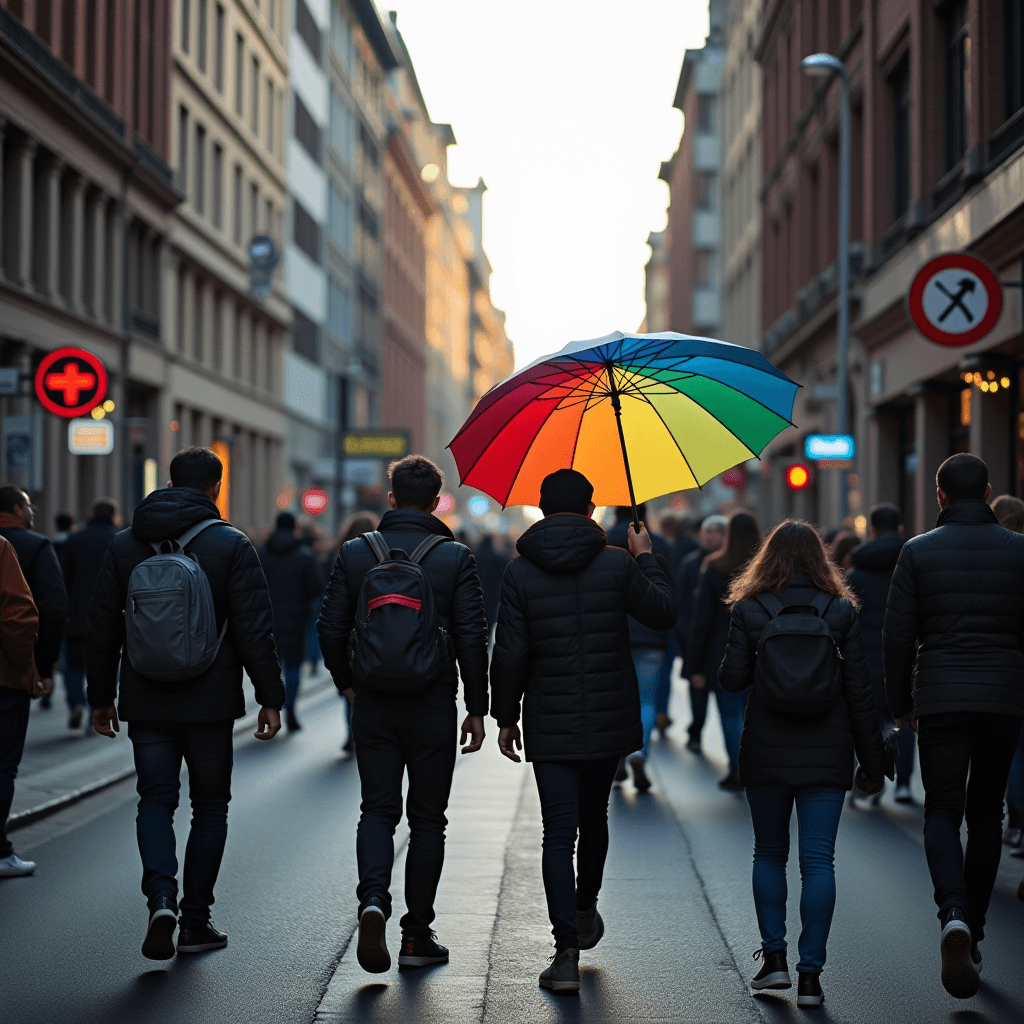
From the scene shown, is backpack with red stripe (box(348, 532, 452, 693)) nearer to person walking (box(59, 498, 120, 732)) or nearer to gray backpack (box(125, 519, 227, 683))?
gray backpack (box(125, 519, 227, 683))

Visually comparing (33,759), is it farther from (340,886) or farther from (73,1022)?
(73,1022)

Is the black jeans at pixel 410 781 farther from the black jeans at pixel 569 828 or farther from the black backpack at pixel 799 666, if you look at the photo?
the black backpack at pixel 799 666

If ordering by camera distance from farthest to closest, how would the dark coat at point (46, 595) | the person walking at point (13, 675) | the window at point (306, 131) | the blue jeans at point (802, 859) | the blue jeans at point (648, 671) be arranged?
the window at point (306, 131) < the blue jeans at point (648, 671) < the dark coat at point (46, 595) < the person walking at point (13, 675) < the blue jeans at point (802, 859)

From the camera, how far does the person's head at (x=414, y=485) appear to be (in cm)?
672

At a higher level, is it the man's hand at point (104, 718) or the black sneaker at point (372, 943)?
the man's hand at point (104, 718)

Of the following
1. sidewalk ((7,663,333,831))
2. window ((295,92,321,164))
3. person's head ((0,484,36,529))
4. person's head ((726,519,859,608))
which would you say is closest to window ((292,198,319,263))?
window ((295,92,321,164))

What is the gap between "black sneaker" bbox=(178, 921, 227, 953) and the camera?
22.1ft

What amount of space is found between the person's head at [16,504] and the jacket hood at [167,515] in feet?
8.39

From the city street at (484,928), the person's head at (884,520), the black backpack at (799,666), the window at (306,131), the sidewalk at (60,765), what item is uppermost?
the window at (306,131)

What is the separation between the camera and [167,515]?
671cm

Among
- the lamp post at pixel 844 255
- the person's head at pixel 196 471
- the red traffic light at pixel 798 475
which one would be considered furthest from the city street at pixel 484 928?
the red traffic light at pixel 798 475

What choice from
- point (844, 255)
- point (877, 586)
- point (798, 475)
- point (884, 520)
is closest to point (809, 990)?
point (877, 586)

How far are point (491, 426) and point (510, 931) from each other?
216 centimetres

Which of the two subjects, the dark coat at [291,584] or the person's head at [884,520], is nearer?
the person's head at [884,520]
